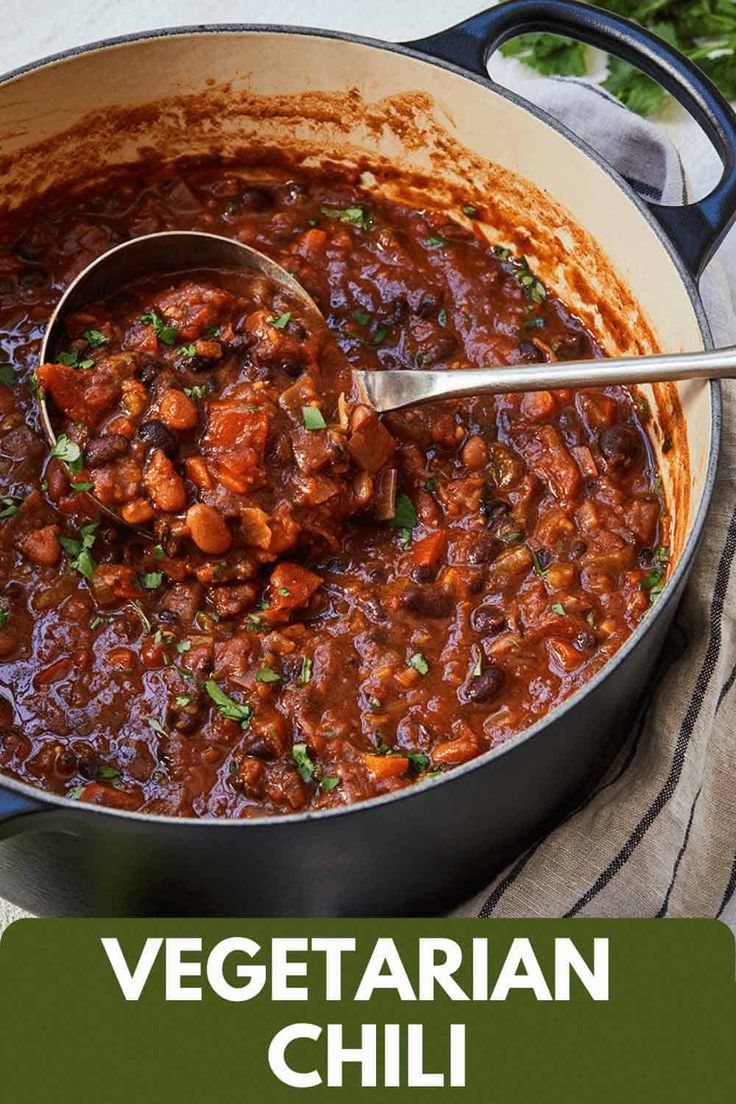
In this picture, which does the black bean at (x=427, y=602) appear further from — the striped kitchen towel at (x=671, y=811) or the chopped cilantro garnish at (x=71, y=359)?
the chopped cilantro garnish at (x=71, y=359)

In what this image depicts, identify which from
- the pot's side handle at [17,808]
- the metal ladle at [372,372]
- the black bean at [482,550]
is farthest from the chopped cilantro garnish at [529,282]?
the pot's side handle at [17,808]

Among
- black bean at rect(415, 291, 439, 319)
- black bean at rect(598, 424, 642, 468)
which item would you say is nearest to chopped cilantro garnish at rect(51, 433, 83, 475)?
black bean at rect(415, 291, 439, 319)

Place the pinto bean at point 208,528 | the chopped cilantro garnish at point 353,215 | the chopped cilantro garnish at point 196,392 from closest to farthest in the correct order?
the pinto bean at point 208,528, the chopped cilantro garnish at point 196,392, the chopped cilantro garnish at point 353,215

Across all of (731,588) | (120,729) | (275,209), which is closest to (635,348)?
(731,588)

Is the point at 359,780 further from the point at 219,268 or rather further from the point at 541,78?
the point at 541,78

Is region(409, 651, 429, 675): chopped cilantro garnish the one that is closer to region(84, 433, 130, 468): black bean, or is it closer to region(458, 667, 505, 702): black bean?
region(458, 667, 505, 702): black bean

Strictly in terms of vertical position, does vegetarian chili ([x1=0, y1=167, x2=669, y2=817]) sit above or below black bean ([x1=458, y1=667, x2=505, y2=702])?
above
